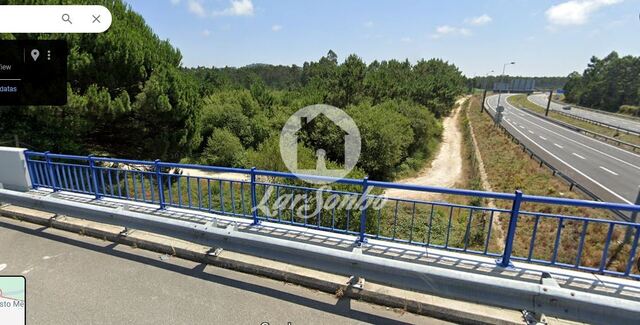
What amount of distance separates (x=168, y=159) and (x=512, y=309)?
13673 millimetres

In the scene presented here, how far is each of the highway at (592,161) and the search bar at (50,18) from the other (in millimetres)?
18855

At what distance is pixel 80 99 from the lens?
29.0 feet

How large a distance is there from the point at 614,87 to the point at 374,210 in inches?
3138

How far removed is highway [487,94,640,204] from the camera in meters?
14.6

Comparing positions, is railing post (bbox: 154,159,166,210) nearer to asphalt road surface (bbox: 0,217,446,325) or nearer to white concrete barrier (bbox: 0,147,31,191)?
asphalt road surface (bbox: 0,217,446,325)

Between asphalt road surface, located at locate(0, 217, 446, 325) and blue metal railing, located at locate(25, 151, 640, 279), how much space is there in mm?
1057

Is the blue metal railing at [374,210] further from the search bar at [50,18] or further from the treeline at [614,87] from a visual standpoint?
the treeline at [614,87]

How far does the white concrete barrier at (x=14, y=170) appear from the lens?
5676 mm

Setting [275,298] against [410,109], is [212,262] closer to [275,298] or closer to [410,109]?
[275,298]

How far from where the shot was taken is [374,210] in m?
9.34

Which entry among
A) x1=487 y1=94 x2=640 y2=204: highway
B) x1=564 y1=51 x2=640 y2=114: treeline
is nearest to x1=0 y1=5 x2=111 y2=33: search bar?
x1=487 y1=94 x2=640 y2=204: highway

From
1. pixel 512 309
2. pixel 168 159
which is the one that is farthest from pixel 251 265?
pixel 168 159
